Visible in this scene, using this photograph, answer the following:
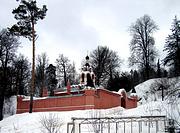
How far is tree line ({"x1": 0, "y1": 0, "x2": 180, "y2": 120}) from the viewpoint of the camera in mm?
29844

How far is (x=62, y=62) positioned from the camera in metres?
52.8

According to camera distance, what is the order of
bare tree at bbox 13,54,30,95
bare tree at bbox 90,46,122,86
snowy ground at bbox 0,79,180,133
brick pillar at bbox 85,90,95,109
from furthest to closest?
bare tree at bbox 90,46,122,86 < bare tree at bbox 13,54,30,95 < brick pillar at bbox 85,90,95,109 < snowy ground at bbox 0,79,180,133

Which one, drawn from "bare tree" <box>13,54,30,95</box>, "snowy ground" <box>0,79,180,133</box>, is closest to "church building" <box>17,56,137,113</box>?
"snowy ground" <box>0,79,180,133</box>

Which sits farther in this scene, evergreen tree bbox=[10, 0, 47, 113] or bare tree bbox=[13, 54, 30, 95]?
bare tree bbox=[13, 54, 30, 95]

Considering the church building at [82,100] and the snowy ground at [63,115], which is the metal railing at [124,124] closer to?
the snowy ground at [63,115]

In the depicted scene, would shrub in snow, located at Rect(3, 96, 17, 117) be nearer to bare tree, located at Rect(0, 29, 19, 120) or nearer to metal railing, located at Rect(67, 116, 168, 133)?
bare tree, located at Rect(0, 29, 19, 120)

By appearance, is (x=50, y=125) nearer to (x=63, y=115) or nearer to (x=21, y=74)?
(x=63, y=115)

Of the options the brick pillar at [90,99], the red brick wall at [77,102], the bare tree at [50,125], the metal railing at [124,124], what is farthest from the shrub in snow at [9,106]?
the metal railing at [124,124]

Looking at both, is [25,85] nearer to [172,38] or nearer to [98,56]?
[98,56]

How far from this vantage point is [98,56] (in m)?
51.6

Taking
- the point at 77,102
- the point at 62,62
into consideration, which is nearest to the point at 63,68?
the point at 62,62

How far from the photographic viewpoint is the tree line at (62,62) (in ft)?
97.9

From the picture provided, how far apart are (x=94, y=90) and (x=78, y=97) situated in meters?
1.86

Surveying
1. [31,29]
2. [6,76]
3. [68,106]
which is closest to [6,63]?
[6,76]
